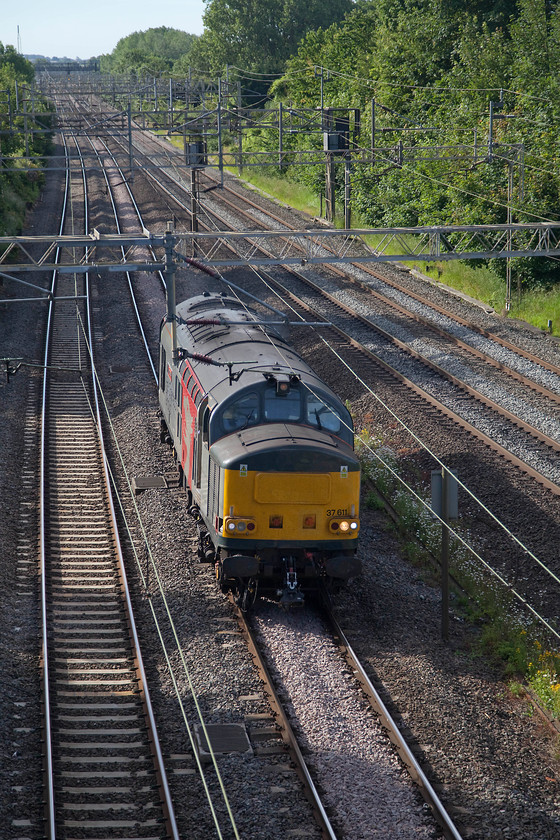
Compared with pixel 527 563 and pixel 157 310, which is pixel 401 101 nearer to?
pixel 157 310

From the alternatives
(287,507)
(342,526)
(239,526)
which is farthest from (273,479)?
(342,526)

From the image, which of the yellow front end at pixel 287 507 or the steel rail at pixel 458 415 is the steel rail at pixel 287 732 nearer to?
the yellow front end at pixel 287 507

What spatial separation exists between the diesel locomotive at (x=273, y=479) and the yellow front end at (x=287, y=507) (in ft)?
0.05

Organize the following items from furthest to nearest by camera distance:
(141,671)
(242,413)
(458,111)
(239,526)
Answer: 1. (458,111)
2. (242,413)
3. (239,526)
4. (141,671)

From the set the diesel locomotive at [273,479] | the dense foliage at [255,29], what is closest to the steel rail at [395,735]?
the diesel locomotive at [273,479]

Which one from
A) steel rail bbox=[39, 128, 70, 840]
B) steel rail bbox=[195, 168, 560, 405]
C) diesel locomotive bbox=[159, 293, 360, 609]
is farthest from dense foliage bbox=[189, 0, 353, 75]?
diesel locomotive bbox=[159, 293, 360, 609]

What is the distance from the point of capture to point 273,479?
12.5 m

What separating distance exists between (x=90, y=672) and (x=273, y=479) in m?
3.55

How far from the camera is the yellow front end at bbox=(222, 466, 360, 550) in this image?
41.1 feet

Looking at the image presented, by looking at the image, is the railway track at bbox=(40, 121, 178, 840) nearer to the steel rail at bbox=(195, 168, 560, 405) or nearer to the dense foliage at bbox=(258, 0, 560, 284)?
the steel rail at bbox=(195, 168, 560, 405)

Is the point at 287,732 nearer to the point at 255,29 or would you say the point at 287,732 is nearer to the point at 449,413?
the point at 449,413

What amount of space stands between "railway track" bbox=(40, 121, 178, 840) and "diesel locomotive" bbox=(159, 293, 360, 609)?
6.04ft

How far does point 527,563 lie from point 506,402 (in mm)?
7774

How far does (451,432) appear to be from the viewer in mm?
20375
